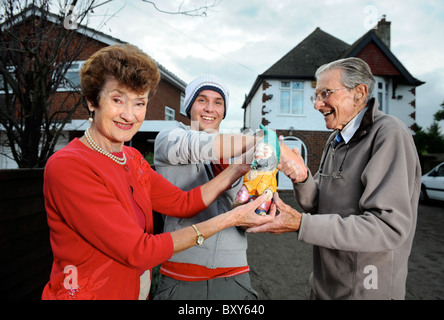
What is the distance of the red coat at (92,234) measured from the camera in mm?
1299

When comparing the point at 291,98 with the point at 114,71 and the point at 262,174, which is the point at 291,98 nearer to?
the point at 262,174

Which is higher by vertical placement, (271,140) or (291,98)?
(291,98)

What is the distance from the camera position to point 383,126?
172 cm

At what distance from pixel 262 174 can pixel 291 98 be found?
15063mm

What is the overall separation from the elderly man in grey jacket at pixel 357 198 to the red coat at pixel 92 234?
75 cm

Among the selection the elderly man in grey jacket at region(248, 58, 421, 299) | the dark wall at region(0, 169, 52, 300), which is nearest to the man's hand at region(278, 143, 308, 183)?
the elderly man in grey jacket at region(248, 58, 421, 299)

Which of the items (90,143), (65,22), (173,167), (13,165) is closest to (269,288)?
(173,167)

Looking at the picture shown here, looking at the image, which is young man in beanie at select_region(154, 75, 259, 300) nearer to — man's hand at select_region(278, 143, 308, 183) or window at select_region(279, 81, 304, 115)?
man's hand at select_region(278, 143, 308, 183)

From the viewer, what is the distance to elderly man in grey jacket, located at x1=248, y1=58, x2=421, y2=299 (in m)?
1.56

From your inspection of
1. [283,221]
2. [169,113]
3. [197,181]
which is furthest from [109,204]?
[169,113]

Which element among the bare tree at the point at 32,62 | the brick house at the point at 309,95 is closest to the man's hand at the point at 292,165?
the bare tree at the point at 32,62

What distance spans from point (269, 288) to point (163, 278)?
3129 millimetres

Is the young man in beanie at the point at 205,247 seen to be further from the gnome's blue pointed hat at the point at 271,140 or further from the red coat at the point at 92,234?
the red coat at the point at 92,234

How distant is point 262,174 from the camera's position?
1754 mm
